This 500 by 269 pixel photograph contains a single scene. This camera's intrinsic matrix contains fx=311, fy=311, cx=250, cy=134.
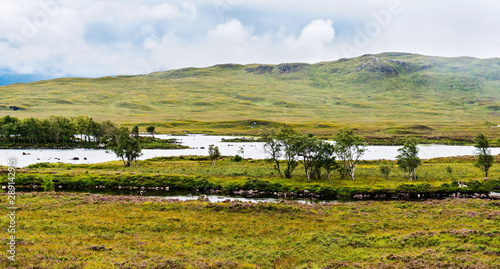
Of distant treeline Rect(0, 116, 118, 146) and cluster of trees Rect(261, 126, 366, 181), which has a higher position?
distant treeline Rect(0, 116, 118, 146)

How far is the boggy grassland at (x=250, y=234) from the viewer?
27125 millimetres

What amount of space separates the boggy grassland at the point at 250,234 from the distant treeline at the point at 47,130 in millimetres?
114039

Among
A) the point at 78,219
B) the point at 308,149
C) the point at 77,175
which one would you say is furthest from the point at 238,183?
Answer: the point at 77,175

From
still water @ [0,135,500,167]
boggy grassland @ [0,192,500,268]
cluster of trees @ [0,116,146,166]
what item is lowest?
boggy grassland @ [0,192,500,268]

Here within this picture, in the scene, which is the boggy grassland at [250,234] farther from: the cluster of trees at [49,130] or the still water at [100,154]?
the cluster of trees at [49,130]

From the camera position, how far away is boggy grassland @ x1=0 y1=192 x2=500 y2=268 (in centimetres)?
2712

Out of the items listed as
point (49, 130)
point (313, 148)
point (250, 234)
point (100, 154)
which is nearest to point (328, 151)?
point (313, 148)

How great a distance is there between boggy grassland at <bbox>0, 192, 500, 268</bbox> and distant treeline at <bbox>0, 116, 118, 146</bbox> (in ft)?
374

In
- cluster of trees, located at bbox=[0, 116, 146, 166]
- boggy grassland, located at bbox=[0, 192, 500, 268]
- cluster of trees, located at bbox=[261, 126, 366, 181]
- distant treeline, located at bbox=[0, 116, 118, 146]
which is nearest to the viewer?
boggy grassland, located at bbox=[0, 192, 500, 268]

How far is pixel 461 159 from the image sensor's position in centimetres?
10706

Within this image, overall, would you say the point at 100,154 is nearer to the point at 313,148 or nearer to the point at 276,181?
the point at 276,181

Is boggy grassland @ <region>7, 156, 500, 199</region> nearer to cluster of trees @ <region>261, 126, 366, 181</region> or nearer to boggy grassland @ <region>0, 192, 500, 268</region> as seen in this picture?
cluster of trees @ <region>261, 126, 366, 181</region>

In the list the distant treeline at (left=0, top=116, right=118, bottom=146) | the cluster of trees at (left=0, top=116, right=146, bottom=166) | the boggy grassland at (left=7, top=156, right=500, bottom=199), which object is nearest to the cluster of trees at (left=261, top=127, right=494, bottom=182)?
the boggy grassland at (left=7, top=156, right=500, bottom=199)

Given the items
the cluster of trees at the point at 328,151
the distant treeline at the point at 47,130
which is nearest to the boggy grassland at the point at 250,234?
the cluster of trees at the point at 328,151
